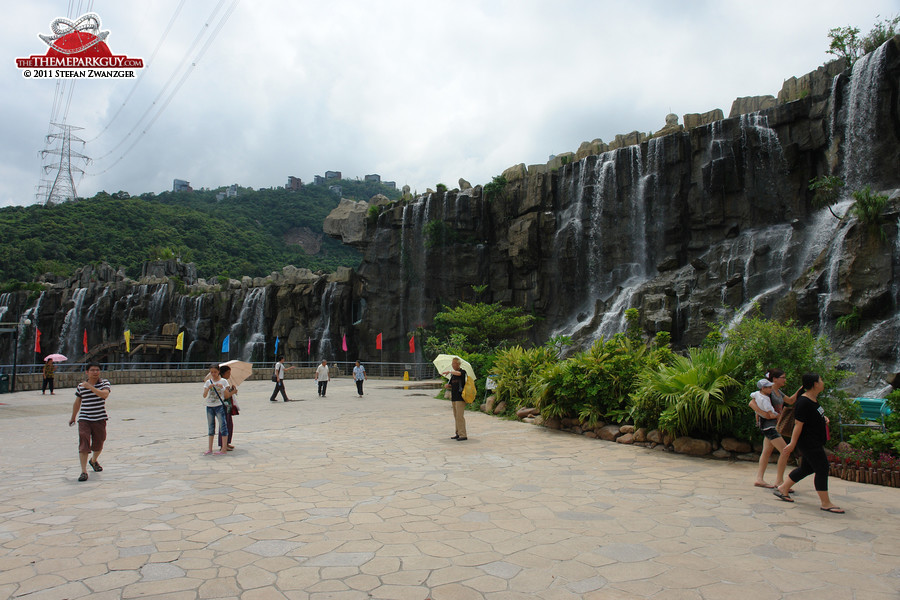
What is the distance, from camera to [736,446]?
854 centimetres

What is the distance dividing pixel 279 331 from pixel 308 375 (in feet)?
39.3

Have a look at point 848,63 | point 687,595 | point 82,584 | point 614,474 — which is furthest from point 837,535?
point 848,63

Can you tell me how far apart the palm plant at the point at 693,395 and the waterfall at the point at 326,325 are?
115ft

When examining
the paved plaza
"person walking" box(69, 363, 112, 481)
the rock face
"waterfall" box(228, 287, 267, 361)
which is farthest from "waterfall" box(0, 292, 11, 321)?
"person walking" box(69, 363, 112, 481)

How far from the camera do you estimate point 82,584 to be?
383 centimetres

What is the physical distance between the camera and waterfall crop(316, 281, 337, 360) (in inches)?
1678

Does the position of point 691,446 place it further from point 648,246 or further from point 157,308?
point 157,308

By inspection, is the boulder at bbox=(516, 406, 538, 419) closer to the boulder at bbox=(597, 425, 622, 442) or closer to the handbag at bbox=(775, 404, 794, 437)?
the boulder at bbox=(597, 425, 622, 442)

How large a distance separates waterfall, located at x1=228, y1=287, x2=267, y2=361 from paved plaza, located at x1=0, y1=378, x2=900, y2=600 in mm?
36880

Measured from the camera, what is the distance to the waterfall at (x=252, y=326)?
45.5 metres

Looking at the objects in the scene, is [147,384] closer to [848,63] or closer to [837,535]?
[837,535]

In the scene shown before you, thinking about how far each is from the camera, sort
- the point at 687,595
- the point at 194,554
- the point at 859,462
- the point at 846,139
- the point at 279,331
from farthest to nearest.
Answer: the point at 279,331
the point at 846,139
the point at 859,462
the point at 194,554
the point at 687,595

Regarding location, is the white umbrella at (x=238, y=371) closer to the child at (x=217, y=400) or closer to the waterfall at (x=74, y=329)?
the child at (x=217, y=400)

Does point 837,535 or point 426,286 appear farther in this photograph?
point 426,286
